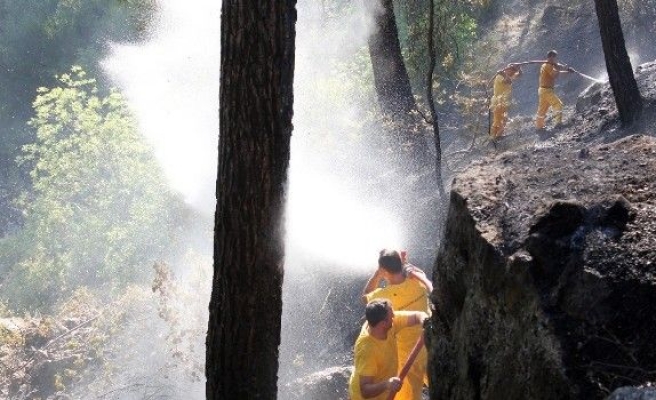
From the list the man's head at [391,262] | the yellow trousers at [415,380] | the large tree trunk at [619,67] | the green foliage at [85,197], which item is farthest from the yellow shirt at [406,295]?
the green foliage at [85,197]

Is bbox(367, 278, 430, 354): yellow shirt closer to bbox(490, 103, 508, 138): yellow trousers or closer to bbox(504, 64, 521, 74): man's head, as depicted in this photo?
bbox(490, 103, 508, 138): yellow trousers

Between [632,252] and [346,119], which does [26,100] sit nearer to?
[346,119]

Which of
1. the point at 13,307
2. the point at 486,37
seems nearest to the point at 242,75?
the point at 486,37

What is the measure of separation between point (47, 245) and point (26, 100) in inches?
724

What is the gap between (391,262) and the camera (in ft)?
21.8

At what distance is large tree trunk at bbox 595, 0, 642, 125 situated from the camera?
9961mm

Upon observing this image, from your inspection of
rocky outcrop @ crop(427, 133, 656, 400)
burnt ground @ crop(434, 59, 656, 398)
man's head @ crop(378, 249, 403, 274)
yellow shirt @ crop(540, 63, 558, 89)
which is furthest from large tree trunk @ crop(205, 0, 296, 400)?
yellow shirt @ crop(540, 63, 558, 89)

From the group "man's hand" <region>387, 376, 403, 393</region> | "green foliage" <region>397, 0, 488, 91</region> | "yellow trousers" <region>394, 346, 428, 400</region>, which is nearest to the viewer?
"man's hand" <region>387, 376, 403, 393</region>

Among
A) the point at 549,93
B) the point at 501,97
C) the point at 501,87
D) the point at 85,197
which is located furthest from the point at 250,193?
the point at 85,197

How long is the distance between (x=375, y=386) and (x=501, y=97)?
8.57m

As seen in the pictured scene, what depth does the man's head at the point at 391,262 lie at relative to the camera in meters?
A: 6.63

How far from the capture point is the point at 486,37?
20.3m

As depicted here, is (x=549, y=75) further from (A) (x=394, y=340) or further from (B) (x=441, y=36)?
(A) (x=394, y=340)

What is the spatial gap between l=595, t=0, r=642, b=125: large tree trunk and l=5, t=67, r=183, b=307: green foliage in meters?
13.2
